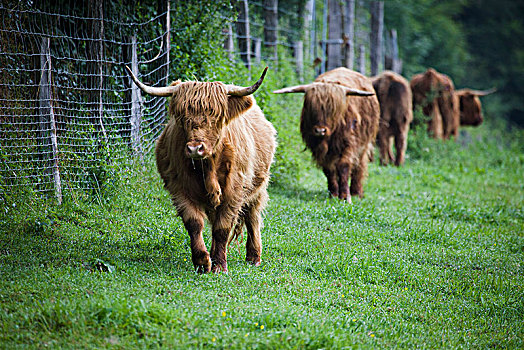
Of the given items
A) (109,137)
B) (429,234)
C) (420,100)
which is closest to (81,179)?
(109,137)

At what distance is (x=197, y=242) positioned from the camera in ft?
17.3

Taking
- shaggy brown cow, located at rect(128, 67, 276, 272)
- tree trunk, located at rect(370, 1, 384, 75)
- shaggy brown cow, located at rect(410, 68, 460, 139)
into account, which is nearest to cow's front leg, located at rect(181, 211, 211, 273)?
shaggy brown cow, located at rect(128, 67, 276, 272)

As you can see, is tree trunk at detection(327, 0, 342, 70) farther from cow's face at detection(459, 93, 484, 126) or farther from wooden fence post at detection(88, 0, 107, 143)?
cow's face at detection(459, 93, 484, 126)

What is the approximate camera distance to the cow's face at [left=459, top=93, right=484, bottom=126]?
843 inches

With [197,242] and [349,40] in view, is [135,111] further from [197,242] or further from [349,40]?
[349,40]

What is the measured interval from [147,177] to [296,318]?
3945mm

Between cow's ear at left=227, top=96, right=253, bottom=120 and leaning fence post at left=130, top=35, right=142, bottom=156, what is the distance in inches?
107

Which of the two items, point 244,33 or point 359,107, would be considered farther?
point 244,33

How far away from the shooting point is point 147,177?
305 inches

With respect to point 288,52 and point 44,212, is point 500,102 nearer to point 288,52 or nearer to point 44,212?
point 288,52

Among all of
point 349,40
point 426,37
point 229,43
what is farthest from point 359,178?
point 426,37

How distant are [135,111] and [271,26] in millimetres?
6254

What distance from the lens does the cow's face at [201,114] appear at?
16.1 feet

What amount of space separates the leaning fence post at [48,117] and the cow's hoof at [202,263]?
7.04 feet
